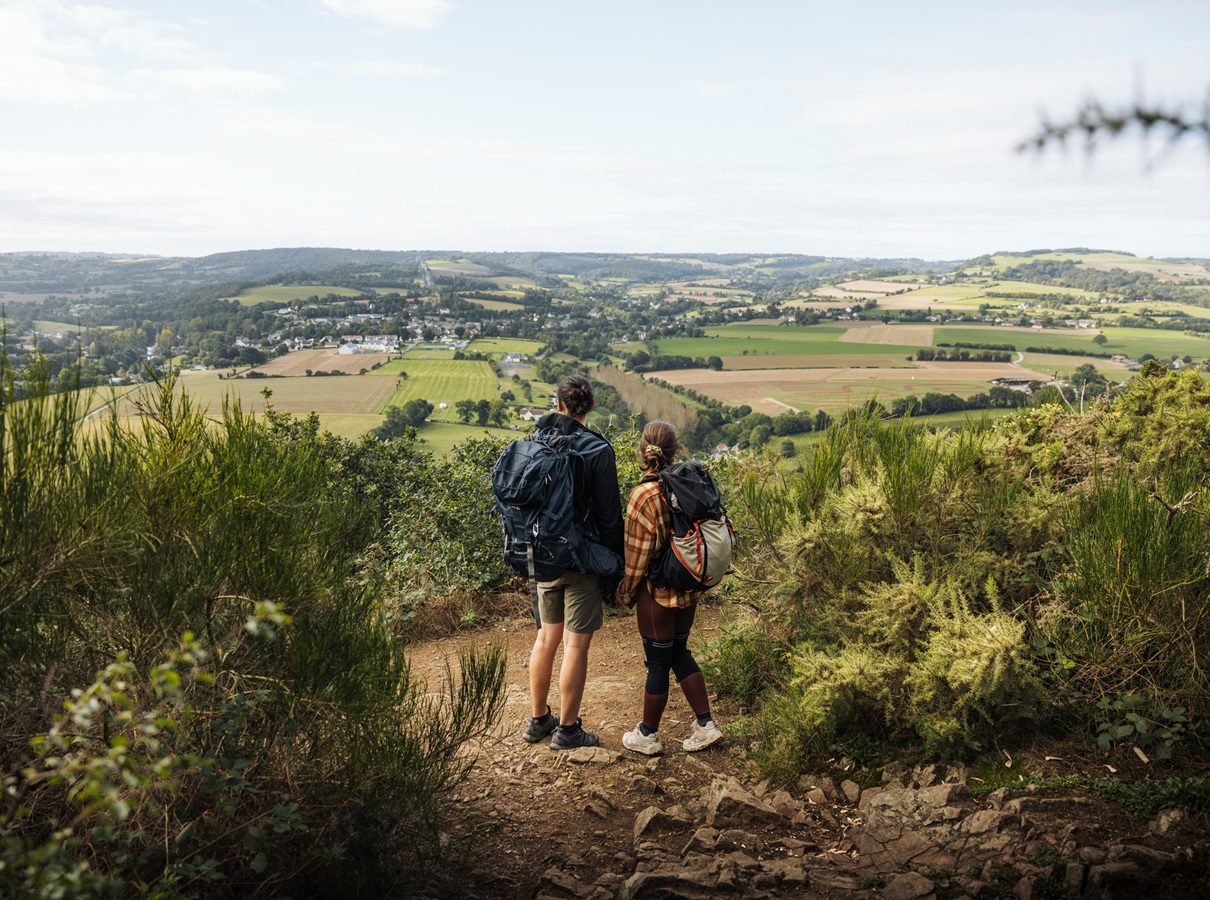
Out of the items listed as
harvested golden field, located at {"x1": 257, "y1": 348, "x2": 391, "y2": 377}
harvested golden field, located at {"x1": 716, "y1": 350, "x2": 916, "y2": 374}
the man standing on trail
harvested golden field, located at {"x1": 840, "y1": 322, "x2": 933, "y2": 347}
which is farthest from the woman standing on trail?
harvested golden field, located at {"x1": 840, "y1": 322, "x2": 933, "y2": 347}

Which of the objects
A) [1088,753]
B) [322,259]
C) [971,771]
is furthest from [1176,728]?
[322,259]

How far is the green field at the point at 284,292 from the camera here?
164 feet

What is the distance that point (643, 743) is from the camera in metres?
4.39

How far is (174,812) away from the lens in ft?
8.02

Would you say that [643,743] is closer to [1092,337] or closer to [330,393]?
[330,393]

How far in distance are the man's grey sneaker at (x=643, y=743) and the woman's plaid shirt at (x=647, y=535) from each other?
0.85 meters

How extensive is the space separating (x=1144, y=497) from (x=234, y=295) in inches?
2070

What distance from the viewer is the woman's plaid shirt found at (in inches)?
163

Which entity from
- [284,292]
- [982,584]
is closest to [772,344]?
[284,292]

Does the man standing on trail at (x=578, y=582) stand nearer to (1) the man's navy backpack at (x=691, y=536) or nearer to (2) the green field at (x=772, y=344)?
(1) the man's navy backpack at (x=691, y=536)

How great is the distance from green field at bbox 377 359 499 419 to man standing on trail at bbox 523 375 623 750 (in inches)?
816

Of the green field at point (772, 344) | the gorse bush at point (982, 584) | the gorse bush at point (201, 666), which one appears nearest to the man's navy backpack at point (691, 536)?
the gorse bush at point (982, 584)

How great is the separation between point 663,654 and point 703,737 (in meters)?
0.58

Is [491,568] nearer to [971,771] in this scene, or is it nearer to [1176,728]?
[971,771]
